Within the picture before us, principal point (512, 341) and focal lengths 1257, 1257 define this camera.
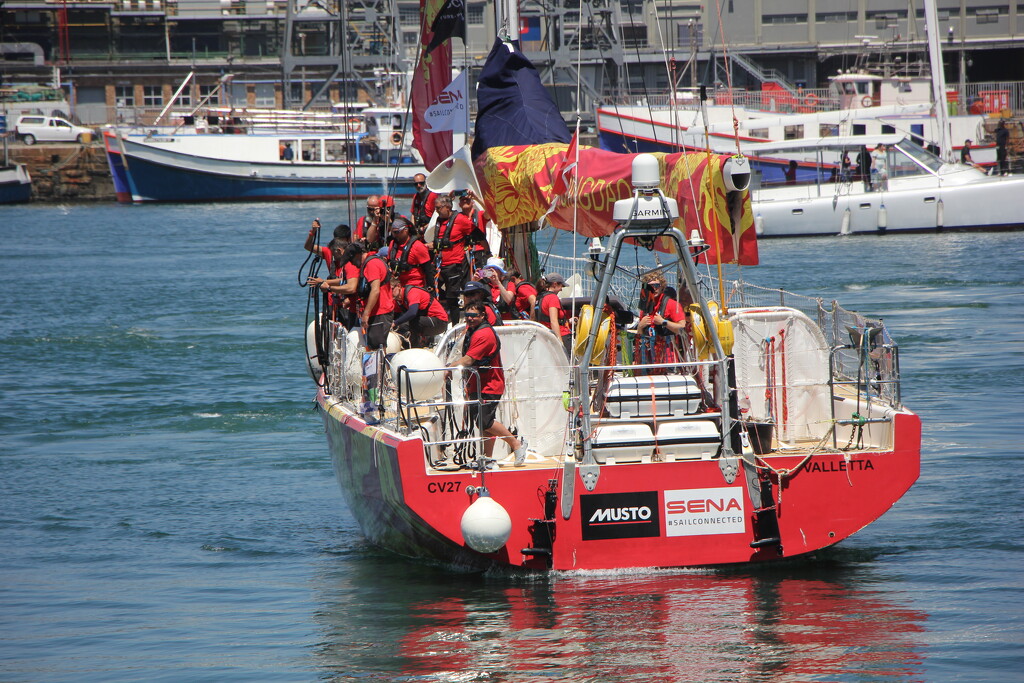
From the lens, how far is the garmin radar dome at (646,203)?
8734 mm

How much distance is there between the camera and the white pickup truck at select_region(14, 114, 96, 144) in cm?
5934

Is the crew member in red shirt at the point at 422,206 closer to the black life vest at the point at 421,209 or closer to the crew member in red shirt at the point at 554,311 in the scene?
the black life vest at the point at 421,209

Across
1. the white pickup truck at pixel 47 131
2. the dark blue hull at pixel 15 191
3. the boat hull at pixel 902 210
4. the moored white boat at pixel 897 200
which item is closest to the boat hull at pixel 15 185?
the dark blue hull at pixel 15 191

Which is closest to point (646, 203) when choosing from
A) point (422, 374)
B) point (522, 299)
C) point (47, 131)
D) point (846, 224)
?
point (422, 374)

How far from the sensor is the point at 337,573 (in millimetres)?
10719

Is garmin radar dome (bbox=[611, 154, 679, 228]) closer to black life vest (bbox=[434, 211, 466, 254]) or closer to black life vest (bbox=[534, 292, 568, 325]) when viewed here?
black life vest (bbox=[534, 292, 568, 325])

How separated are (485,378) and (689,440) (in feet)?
5.33

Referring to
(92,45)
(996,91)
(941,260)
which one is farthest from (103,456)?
(92,45)

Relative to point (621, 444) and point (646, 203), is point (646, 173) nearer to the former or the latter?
point (646, 203)

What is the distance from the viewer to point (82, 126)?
6350 centimetres

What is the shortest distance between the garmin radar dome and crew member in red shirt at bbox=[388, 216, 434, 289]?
10.7 feet

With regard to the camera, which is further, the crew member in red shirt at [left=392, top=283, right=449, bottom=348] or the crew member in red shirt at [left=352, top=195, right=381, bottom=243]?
the crew member in red shirt at [left=352, top=195, right=381, bottom=243]

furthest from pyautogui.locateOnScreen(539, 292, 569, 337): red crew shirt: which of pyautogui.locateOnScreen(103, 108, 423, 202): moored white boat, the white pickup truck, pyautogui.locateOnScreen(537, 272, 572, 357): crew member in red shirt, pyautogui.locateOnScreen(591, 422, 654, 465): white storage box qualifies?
the white pickup truck

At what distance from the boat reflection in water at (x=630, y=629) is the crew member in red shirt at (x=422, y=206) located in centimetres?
499
